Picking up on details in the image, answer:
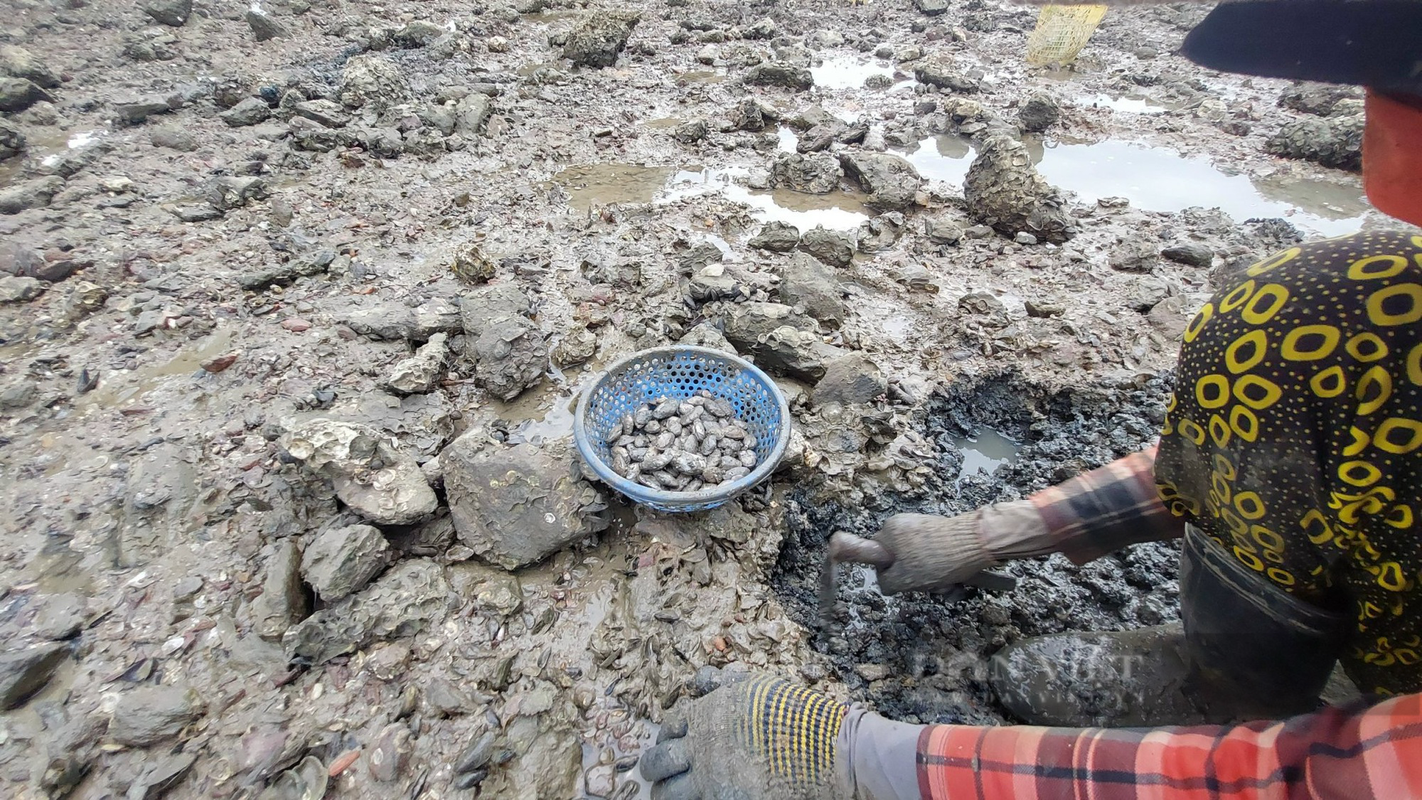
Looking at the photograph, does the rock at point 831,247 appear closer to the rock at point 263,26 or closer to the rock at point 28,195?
the rock at point 28,195

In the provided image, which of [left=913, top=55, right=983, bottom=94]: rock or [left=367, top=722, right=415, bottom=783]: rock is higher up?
[left=913, top=55, right=983, bottom=94]: rock

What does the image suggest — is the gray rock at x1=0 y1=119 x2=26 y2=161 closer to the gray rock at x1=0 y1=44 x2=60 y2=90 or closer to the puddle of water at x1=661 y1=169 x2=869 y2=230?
the gray rock at x1=0 y1=44 x2=60 y2=90

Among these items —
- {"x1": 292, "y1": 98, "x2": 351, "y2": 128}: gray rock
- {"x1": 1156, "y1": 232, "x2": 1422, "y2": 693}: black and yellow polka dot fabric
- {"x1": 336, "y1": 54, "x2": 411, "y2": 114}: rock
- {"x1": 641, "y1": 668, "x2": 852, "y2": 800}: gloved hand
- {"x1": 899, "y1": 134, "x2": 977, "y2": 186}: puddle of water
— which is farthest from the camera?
{"x1": 336, "y1": 54, "x2": 411, "y2": 114}: rock

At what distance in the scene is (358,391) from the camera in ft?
9.82

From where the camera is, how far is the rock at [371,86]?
5.57m

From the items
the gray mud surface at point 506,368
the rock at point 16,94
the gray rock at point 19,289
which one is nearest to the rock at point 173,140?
the gray mud surface at point 506,368

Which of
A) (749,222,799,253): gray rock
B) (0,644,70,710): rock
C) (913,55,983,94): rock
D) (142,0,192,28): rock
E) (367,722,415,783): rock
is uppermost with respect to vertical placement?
(142,0,192,28): rock

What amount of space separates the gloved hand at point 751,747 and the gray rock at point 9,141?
670 cm

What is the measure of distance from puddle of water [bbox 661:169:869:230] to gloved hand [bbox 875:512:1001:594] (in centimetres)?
288

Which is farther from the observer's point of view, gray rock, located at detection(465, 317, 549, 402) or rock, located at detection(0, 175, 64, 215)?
rock, located at detection(0, 175, 64, 215)

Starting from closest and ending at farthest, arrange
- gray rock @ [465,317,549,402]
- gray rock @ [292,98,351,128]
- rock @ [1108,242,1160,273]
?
1. gray rock @ [465,317,549,402]
2. rock @ [1108,242,1160,273]
3. gray rock @ [292,98,351,128]

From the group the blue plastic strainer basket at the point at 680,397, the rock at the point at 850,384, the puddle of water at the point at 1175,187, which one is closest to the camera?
the blue plastic strainer basket at the point at 680,397

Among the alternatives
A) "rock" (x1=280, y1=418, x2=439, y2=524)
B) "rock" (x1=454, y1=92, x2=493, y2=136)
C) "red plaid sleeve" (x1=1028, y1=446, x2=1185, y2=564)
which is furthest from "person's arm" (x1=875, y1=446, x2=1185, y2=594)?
"rock" (x1=454, y1=92, x2=493, y2=136)

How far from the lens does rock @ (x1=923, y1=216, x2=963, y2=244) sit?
4160mm
